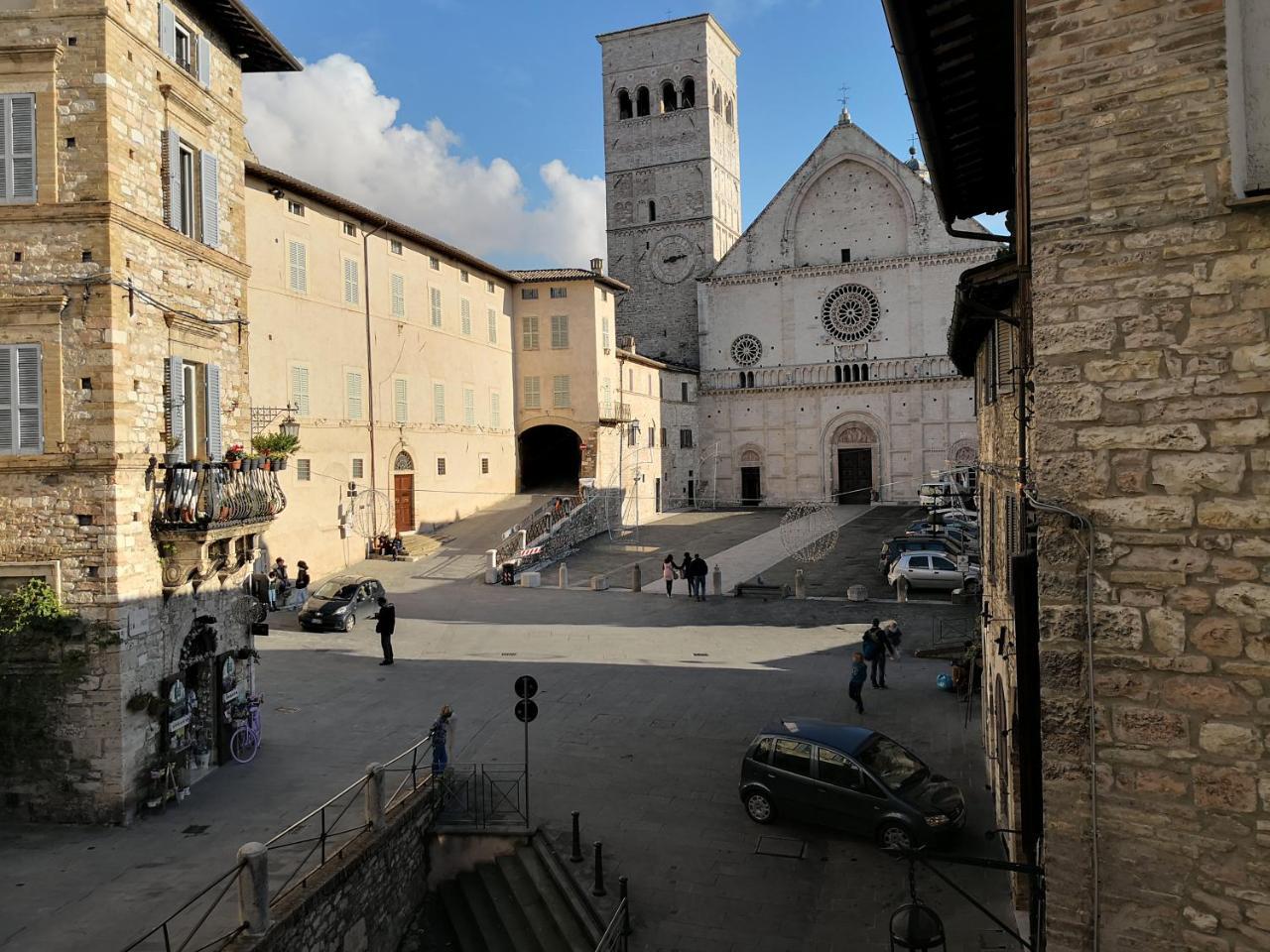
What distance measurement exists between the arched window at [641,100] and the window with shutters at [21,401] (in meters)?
52.8

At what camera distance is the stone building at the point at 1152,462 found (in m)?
4.79

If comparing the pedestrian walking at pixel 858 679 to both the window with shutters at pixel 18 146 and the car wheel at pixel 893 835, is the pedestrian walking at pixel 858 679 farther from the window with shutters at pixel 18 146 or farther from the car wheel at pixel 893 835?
the window with shutters at pixel 18 146

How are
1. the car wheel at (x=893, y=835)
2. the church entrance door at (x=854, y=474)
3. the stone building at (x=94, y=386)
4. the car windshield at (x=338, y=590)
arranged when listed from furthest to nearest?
the church entrance door at (x=854, y=474) → the car windshield at (x=338, y=590) → the stone building at (x=94, y=386) → the car wheel at (x=893, y=835)

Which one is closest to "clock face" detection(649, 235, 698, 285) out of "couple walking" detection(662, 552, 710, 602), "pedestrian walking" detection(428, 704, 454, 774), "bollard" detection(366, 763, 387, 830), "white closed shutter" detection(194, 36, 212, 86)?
"couple walking" detection(662, 552, 710, 602)

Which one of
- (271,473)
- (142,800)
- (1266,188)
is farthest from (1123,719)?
(271,473)

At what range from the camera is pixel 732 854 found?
1152 cm

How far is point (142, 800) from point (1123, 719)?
1194 cm

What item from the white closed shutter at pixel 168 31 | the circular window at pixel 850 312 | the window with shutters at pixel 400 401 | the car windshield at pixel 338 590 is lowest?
the car windshield at pixel 338 590

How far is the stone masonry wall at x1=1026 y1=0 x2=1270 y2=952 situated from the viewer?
15.8 feet

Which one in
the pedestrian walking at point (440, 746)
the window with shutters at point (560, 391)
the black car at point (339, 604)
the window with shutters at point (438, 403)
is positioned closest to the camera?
the pedestrian walking at point (440, 746)

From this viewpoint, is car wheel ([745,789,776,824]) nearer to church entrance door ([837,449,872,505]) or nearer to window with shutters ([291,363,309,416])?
window with shutters ([291,363,309,416])

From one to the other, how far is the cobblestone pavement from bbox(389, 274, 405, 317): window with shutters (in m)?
12.8

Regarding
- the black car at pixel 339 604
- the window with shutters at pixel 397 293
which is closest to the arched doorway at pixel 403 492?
the window with shutters at pixel 397 293

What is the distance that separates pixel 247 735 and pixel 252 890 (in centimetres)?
608
